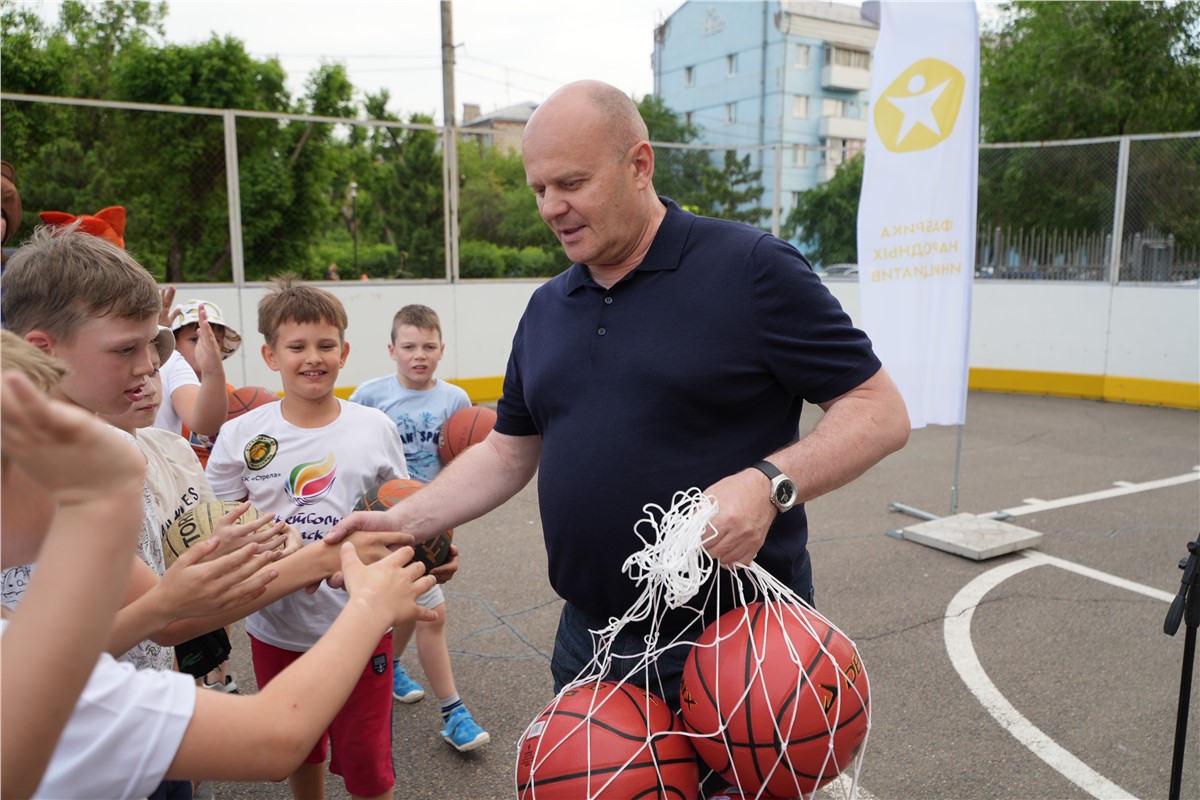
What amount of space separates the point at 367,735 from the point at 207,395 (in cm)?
171

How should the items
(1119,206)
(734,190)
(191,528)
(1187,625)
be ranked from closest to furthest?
(191,528)
(1187,625)
(1119,206)
(734,190)

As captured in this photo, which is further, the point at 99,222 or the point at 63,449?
the point at 99,222

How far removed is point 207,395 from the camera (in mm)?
3736

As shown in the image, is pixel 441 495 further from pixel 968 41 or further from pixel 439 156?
pixel 439 156

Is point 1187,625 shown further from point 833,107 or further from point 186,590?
point 833,107

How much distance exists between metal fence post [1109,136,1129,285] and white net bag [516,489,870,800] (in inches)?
483

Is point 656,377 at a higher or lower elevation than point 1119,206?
lower

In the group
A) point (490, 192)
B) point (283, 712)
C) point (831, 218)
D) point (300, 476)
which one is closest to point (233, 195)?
point (490, 192)

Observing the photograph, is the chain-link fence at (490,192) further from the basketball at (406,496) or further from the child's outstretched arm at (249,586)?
the child's outstretched arm at (249,586)

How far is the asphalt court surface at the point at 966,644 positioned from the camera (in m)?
3.53

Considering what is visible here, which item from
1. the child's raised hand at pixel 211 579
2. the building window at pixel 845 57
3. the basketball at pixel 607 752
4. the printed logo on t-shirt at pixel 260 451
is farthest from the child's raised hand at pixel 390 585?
the building window at pixel 845 57

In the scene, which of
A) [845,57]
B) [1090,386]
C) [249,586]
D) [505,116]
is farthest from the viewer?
[505,116]

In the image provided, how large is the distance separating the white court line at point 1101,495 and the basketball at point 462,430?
458cm

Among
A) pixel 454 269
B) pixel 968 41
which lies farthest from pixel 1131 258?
pixel 454 269
